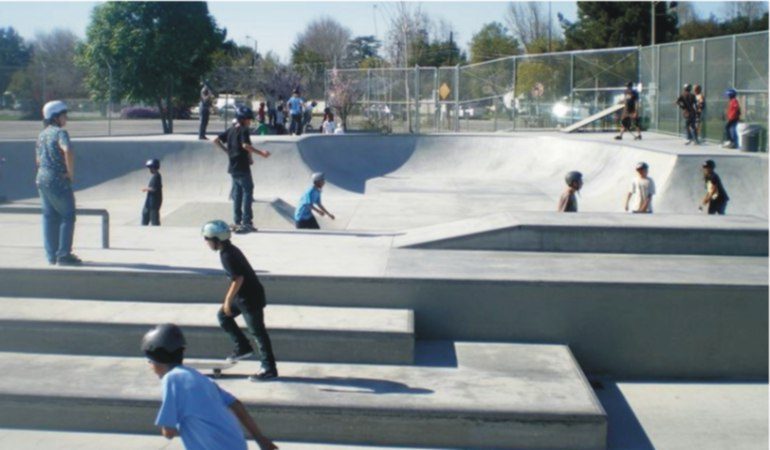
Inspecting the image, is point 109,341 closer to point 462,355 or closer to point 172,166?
point 462,355

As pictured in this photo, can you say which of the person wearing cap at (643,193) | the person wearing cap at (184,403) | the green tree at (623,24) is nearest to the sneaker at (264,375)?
the person wearing cap at (184,403)

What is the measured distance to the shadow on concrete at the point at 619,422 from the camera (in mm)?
7008

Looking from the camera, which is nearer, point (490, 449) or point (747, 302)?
point (490, 449)

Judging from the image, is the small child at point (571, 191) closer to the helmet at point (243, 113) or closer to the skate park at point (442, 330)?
the skate park at point (442, 330)

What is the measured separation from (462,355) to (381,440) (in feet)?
5.08

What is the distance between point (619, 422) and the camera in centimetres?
747

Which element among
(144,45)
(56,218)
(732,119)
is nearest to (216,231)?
(56,218)

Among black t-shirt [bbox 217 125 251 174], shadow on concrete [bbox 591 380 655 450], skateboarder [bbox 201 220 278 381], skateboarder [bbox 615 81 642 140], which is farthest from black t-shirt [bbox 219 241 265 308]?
skateboarder [bbox 615 81 642 140]

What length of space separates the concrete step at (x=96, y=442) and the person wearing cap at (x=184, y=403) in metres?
2.62

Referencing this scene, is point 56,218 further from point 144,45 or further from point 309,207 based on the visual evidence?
point 144,45

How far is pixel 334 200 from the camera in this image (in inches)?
841

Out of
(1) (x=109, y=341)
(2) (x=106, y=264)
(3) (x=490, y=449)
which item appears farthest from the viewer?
(2) (x=106, y=264)

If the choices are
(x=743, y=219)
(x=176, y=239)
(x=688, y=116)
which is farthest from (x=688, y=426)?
(x=688, y=116)

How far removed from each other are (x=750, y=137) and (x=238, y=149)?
39.2 ft
